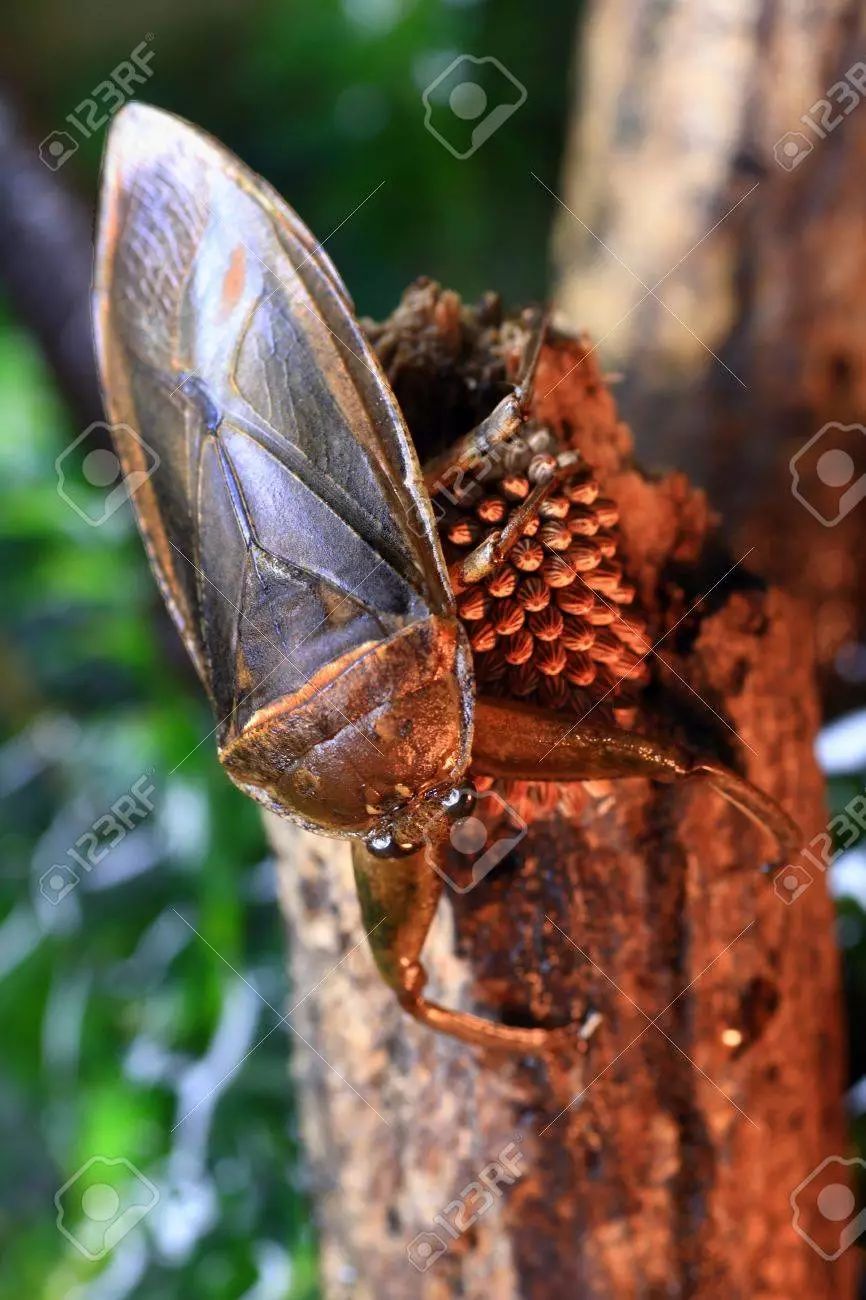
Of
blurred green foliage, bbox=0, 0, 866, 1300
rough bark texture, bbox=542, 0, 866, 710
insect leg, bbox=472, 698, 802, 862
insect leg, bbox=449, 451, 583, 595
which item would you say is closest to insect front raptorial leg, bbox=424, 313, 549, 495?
insect leg, bbox=449, 451, 583, 595

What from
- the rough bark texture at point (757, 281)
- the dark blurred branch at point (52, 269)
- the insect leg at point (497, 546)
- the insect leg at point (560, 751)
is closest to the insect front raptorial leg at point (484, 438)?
the insect leg at point (497, 546)

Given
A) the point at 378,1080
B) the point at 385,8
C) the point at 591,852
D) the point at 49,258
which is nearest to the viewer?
the point at 591,852

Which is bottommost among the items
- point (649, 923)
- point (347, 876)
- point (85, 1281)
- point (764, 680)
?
point (85, 1281)

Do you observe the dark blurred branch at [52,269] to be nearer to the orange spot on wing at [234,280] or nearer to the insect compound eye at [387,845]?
the orange spot on wing at [234,280]

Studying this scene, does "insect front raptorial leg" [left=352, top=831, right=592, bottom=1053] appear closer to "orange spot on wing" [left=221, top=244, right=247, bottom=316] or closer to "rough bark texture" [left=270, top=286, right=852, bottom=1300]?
"rough bark texture" [left=270, top=286, right=852, bottom=1300]

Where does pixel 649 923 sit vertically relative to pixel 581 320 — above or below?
below

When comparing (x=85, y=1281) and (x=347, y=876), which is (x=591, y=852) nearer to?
(x=347, y=876)

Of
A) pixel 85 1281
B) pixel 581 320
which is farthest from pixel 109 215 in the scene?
pixel 85 1281
